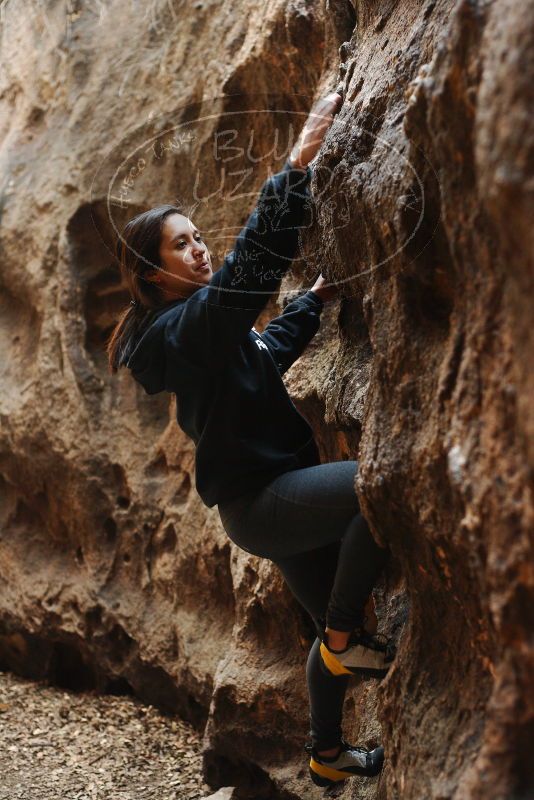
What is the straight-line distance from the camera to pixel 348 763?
2.54 m

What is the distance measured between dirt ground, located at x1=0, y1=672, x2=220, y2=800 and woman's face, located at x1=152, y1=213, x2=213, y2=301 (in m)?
1.97

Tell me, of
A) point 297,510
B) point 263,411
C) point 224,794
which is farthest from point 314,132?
point 224,794

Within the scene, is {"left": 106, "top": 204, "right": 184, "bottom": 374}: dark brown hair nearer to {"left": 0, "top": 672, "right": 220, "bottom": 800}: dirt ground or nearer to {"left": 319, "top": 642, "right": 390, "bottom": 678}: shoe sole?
{"left": 319, "top": 642, "right": 390, "bottom": 678}: shoe sole

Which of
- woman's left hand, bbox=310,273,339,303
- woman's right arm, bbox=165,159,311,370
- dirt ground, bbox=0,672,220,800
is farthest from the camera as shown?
dirt ground, bbox=0,672,220,800

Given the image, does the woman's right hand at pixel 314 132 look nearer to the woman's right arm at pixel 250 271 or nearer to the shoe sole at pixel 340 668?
the woman's right arm at pixel 250 271

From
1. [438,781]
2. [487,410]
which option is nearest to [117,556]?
[438,781]

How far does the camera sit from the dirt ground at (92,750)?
11.5 ft

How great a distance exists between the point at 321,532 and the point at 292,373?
0.91 m

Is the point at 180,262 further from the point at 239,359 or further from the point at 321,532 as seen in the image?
the point at 321,532

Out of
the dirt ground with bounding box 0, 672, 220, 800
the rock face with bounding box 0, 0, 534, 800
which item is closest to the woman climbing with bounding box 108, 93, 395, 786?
the rock face with bounding box 0, 0, 534, 800

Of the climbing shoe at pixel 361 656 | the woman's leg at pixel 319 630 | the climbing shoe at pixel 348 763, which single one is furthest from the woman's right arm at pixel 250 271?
the climbing shoe at pixel 348 763

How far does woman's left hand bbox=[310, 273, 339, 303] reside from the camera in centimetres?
275

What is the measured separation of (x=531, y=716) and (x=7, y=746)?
9.42 ft

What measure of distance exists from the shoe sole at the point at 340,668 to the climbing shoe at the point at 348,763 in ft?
1.04
